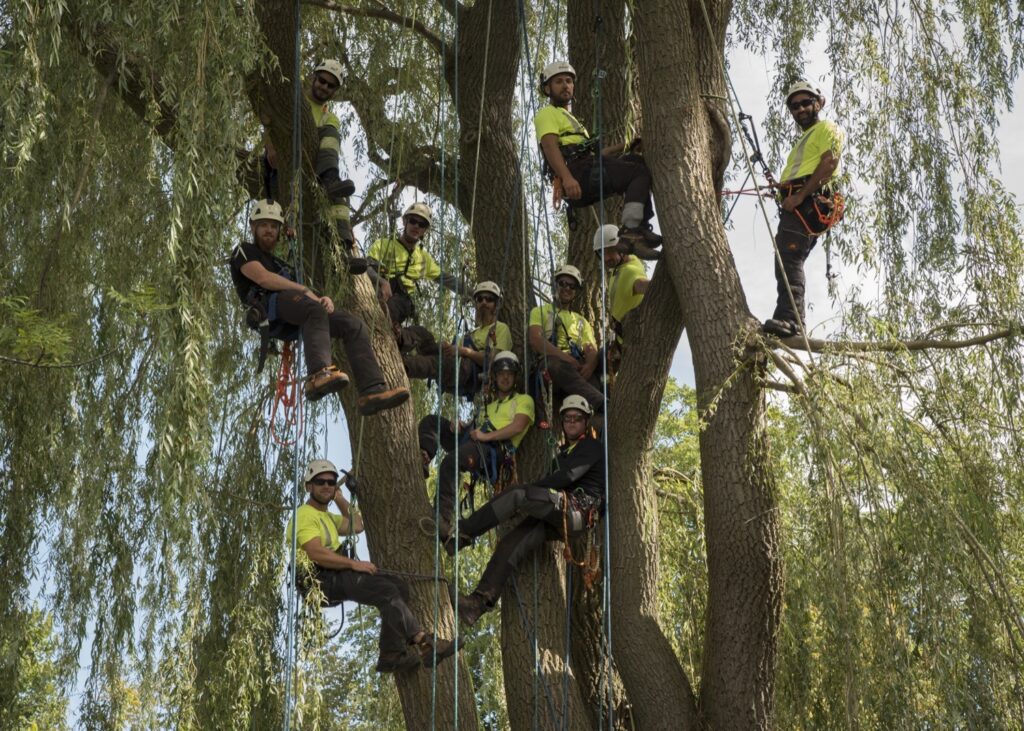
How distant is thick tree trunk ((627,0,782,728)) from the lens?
612 cm

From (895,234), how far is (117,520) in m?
3.97

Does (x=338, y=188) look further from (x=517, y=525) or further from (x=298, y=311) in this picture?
(x=517, y=525)

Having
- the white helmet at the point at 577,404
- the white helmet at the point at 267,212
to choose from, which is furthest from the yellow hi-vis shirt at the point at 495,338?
the white helmet at the point at 267,212

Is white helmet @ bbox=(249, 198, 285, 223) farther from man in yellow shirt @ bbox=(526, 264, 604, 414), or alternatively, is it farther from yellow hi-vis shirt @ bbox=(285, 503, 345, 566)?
man in yellow shirt @ bbox=(526, 264, 604, 414)

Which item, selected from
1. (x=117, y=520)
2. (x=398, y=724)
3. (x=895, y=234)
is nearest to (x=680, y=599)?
(x=398, y=724)

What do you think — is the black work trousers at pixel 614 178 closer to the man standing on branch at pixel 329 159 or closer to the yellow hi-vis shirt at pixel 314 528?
the man standing on branch at pixel 329 159

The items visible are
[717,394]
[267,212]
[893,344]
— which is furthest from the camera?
[267,212]

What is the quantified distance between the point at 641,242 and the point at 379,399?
1555mm

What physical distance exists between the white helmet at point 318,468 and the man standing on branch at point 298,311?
387 mm

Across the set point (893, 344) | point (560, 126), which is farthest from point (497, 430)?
point (893, 344)

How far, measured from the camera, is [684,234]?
643cm

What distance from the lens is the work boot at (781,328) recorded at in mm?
6129

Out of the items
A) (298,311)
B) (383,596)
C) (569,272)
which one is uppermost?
(569,272)

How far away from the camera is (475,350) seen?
25.1 ft
